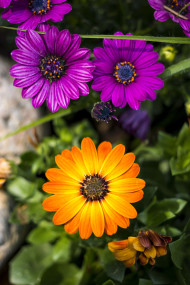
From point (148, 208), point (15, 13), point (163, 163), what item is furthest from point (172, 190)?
point (15, 13)

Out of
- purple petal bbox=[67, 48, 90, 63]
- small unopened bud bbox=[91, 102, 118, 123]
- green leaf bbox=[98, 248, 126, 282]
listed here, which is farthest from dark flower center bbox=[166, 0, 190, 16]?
green leaf bbox=[98, 248, 126, 282]

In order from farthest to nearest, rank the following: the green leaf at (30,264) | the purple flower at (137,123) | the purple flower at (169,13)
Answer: the purple flower at (137,123) < the green leaf at (30,264) < the purple flower at (169,13)

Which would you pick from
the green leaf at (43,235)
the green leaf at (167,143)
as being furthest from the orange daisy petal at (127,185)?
the green leaf at (43,235)

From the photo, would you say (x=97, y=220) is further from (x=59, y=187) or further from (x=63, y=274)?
(x=63, y=274)

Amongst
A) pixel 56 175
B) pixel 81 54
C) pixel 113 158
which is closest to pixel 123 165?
pixel 113 158

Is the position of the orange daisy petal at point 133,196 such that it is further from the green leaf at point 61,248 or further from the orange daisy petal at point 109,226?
the green leaf at point 61,248

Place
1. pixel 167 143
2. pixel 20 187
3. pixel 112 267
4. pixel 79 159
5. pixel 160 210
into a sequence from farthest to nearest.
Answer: pixel 20 187 → pixel 167 143 → pixel 160 210 → pixel 112 267 → pixel 79 159
